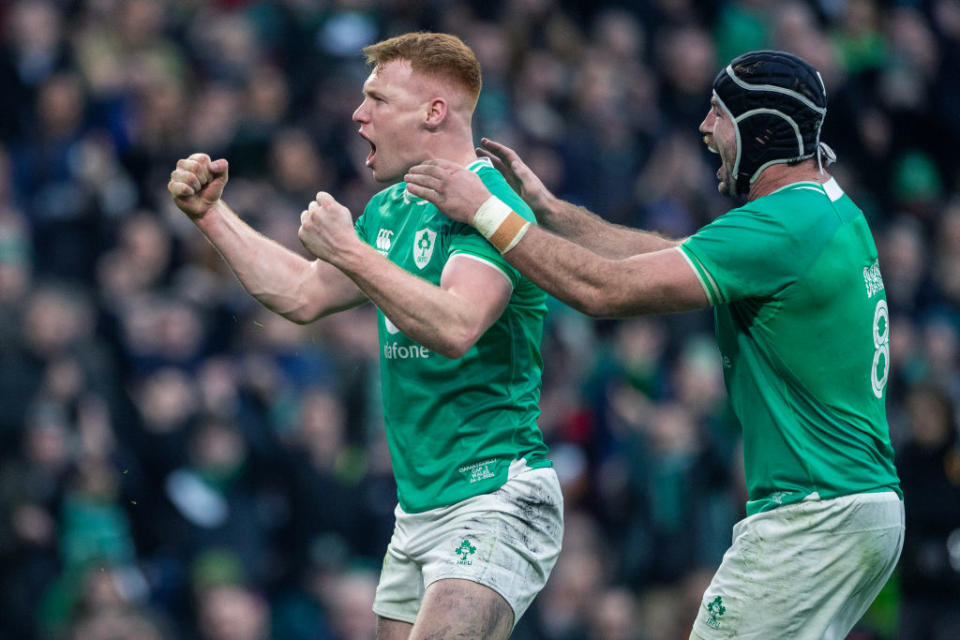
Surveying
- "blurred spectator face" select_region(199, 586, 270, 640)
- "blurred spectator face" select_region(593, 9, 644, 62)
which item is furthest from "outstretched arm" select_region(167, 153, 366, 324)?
"blurred spectator face" select_region(593, 9, 644, 62)

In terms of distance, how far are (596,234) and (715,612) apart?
1.78 meters

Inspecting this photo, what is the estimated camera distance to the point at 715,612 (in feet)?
17.5

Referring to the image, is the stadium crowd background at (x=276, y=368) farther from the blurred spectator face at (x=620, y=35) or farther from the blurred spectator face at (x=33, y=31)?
the blurred spectator face at (x=620, y=35)

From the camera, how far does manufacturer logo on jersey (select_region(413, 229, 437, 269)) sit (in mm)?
5633

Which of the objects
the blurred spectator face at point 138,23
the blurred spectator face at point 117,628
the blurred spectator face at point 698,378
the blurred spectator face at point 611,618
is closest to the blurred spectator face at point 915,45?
the blurred spectator face at point 698,378

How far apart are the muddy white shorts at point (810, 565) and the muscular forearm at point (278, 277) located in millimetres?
2033

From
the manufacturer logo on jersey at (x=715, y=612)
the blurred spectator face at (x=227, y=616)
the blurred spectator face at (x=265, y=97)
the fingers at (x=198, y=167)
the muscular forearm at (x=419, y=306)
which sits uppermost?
the fingers at (x=198, y=167)

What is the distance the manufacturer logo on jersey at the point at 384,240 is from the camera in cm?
590

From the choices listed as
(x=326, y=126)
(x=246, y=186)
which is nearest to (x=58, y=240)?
(x=246, y=186)

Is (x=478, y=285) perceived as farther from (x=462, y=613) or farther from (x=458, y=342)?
(x=462, y=613)

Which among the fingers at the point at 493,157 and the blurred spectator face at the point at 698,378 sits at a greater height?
the fingers at the point at 493,157

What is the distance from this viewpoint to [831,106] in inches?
605

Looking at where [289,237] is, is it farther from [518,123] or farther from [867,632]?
[867,632]

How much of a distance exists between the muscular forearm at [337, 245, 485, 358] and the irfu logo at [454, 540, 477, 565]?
0.73 metres
